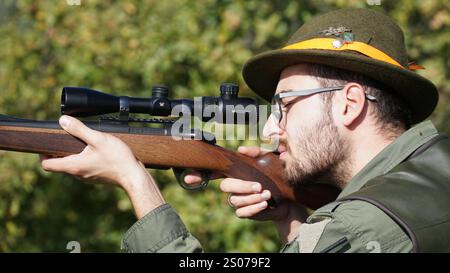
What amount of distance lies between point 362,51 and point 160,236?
120cm

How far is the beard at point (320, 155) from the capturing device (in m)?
3.24

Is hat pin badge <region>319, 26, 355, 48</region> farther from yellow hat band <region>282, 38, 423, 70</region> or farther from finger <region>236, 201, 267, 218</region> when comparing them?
finger <region>236, 201, 267, 218</region>

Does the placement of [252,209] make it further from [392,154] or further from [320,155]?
[392,154]

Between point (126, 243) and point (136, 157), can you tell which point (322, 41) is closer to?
point (136, 157)

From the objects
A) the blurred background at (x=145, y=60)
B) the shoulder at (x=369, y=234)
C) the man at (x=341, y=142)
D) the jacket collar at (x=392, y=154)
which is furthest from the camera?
the blurred background at (x=145, y=60)

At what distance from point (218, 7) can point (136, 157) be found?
3.05 metres

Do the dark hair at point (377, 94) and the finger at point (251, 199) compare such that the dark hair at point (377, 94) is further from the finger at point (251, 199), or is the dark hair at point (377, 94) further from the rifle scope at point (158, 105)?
the finger at point (251, 199)

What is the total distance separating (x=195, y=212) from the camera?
6.04 m

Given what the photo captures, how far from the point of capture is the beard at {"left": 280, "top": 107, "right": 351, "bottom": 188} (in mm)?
3238

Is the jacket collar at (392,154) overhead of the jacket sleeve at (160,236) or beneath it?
overhead

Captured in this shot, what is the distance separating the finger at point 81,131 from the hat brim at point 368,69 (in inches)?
35.3

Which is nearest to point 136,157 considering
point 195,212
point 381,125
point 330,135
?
point 330,135

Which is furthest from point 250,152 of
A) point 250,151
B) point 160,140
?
point 160,140

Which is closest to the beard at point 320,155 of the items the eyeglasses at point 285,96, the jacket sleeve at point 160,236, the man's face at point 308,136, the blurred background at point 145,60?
the man's face at point 308,136
